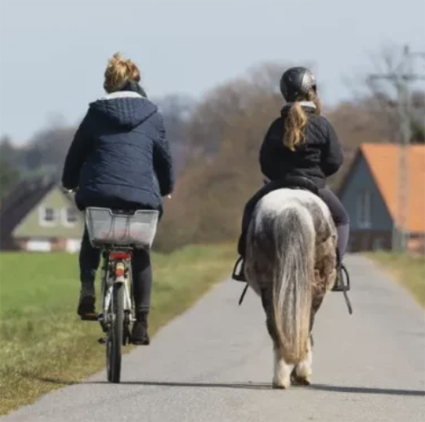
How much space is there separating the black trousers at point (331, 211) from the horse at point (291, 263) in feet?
0.36

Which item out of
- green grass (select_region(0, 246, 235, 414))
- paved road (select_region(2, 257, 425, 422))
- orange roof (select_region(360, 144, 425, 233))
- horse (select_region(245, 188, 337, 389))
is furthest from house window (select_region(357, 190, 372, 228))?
horse (select_region(245, 188, 337, 389))

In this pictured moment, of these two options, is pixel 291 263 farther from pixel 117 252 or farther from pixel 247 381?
pixel 247 381

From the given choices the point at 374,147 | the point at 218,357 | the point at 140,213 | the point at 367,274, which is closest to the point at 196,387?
the point at 140,213

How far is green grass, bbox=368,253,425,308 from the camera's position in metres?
29.7

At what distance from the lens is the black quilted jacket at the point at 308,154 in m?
10.9

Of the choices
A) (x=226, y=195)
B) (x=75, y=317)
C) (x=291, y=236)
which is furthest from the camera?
(x=226, y=195)

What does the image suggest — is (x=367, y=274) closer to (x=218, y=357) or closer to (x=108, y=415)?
(x=218, y=357)

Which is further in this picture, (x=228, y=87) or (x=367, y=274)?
(x=228, y=87)

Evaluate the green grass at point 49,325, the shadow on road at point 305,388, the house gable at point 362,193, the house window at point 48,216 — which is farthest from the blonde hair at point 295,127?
the house window at point 48,216

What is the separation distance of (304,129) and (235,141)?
225 ft

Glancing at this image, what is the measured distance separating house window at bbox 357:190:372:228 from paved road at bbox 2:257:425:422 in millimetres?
73953

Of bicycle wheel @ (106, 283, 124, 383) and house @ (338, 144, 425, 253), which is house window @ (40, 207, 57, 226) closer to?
house @ (338, 144, 425, 253)

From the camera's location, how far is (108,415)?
918cm

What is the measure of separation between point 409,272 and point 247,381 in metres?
30.4
